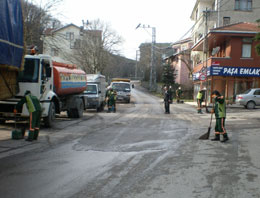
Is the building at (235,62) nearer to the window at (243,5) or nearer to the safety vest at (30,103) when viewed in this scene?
the window at (243,5)

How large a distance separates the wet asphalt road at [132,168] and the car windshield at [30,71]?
104 inches

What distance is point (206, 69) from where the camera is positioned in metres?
29.0

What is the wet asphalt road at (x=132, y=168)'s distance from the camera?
16.8ft

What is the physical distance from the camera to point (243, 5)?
39062 mm

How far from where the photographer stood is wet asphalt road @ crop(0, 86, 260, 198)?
5.12 metres

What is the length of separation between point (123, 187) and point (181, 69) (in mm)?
55253

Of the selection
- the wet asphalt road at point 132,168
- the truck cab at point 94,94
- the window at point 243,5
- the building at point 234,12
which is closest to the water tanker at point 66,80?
the truck cab at point 94,94

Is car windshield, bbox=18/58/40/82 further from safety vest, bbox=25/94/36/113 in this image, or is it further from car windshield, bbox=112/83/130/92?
car windshield, bbox=112/83/130/92

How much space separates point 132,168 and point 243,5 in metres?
37.9

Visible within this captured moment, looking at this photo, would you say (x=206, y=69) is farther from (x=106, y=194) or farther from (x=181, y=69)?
(x=181, y=69)

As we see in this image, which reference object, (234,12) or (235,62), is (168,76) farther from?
(235,62)

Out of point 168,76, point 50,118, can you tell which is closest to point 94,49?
point 168,76

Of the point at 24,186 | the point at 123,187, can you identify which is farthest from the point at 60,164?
the point at 123,187

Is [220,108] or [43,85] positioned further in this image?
[43,85]
